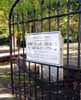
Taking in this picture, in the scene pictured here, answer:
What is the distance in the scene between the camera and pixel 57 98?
4340 mm

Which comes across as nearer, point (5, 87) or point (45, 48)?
point (45, 48)

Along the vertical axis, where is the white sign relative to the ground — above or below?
above

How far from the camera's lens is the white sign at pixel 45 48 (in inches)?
150

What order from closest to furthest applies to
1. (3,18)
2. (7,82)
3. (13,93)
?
(13,93), (7,82), (3,18)

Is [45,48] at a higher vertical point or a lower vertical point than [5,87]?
higher

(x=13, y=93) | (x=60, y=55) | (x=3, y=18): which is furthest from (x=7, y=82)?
(x=3, y=18)

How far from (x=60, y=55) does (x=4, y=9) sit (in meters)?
6.55

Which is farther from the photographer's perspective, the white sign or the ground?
the ground

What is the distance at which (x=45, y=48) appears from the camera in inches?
158

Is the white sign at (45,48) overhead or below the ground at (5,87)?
overhead

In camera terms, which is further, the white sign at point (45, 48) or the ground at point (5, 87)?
the ground at point (5, 87)

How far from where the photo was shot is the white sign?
380cm

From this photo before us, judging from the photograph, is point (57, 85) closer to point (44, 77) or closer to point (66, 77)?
point (66, 77)

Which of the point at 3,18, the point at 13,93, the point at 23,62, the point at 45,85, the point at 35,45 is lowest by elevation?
the point at 13,93
